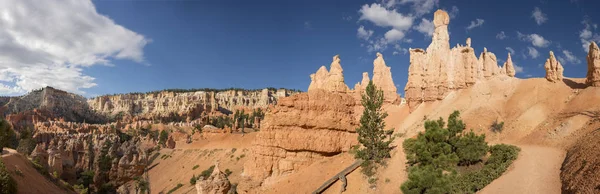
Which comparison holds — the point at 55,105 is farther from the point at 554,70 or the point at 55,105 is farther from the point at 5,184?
the point at 554,70

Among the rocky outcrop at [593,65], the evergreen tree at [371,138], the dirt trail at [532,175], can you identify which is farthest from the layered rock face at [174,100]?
the dirt trail at [532,175]

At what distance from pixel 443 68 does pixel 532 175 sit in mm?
30379

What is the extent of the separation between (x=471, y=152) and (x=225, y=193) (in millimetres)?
16494

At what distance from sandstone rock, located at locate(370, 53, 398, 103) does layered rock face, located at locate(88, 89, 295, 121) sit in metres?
94.8

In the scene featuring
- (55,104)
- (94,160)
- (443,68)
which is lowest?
(94,160)

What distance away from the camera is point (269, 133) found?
2969 centimetres

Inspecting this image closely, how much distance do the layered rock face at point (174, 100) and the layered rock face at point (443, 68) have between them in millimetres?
106512

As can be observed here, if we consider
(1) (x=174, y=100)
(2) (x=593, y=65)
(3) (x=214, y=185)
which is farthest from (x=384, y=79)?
(1) (x=174, y=100)

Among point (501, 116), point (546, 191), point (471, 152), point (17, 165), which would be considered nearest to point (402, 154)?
point (471, 152)

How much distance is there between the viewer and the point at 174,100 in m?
161

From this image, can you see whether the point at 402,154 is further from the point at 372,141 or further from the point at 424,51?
the point at 424,51

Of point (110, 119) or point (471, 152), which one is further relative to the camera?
point (110, 119)

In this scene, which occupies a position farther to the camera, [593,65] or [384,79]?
[384,79]

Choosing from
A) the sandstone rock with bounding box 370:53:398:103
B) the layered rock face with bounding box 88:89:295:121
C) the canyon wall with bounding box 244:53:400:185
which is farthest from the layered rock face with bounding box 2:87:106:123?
the canyon wall with bounding box 244:53:400:185
